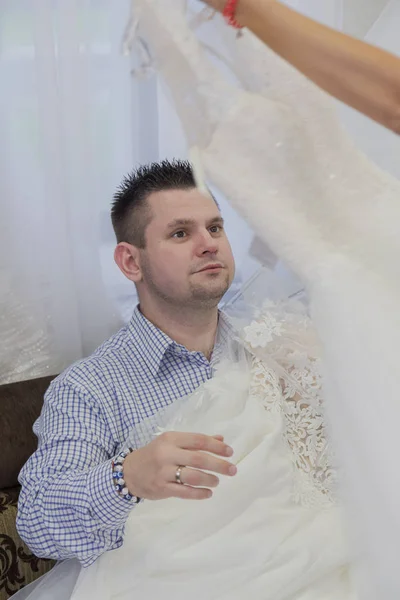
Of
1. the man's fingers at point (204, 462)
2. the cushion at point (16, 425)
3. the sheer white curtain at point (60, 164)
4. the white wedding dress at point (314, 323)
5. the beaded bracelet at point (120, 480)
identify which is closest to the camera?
the white wedding dress at point (314, 323)

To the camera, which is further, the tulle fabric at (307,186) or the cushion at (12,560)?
the cushion at (12,560)

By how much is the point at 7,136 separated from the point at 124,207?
0.33 metres

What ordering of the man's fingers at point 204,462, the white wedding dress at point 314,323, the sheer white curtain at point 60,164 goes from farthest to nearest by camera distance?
1. the sheer white curtain at point 60,164
2. the man's fingers at point 204,462
3. the white wedding dress at point 314,323

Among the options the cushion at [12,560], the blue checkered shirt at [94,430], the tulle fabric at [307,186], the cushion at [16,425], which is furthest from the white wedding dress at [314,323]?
the cushion at [16,425]

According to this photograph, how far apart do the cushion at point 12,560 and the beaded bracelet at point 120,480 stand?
415mm

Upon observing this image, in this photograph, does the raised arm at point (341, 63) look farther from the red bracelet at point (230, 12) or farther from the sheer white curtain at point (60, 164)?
the sheer white curtain at point (60, 164)

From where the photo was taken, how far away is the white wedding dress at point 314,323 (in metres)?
0.78

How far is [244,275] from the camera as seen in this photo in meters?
1.83

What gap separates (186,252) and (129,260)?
0.53ft

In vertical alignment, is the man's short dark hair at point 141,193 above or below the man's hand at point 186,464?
above

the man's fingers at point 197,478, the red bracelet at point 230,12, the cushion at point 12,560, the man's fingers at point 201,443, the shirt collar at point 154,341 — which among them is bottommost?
the cushion at point 12,560

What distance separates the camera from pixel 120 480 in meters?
1.13

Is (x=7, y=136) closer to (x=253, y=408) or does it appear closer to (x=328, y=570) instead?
(x=253, y=408)

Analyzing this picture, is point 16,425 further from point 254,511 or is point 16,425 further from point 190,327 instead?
point 254,511
